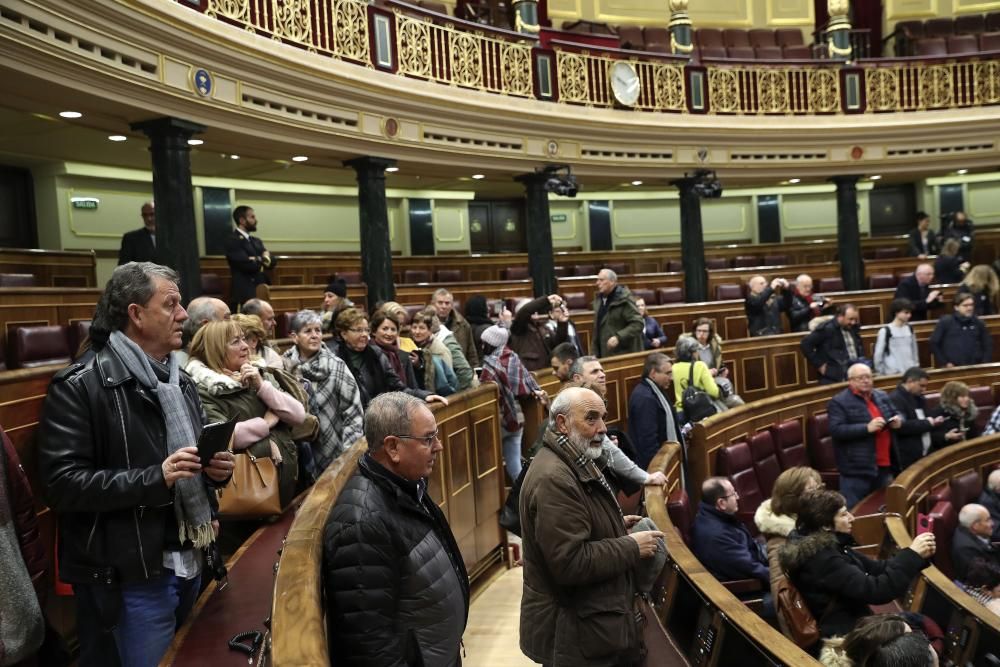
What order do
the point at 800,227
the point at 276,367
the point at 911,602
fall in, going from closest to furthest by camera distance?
the point at 276,367, the point at 911,602, the point at 800,227

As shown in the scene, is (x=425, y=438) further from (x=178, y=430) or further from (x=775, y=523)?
(x=775, y=523)

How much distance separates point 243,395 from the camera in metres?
2.96

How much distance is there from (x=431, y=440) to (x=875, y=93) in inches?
525

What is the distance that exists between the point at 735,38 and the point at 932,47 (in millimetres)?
3064

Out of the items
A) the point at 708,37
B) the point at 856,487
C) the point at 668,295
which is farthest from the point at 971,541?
the point at 708,37

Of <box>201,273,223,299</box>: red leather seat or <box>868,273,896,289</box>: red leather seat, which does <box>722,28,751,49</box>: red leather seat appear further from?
<box>201,273,223,299</box>: red leather seat

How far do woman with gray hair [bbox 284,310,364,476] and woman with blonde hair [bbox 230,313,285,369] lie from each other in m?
0.12

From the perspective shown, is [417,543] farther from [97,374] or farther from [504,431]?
[504,431]

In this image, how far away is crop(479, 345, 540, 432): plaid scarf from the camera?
215 inches

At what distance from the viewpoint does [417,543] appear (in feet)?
6.66

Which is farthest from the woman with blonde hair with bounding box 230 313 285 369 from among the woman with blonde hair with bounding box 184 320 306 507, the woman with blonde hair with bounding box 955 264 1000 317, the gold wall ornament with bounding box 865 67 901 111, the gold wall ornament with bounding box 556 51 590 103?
the gold wall ornament with bounding box 865 67 901 111

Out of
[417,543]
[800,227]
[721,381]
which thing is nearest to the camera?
[417,543]

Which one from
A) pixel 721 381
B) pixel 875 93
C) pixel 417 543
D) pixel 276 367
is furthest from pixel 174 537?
pixel 875 93

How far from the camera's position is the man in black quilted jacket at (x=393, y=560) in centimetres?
190
